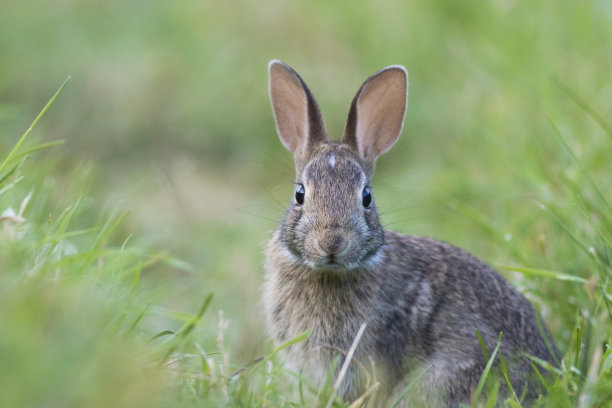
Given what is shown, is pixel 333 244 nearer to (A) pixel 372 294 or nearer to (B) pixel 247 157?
(A) pixel 372 294

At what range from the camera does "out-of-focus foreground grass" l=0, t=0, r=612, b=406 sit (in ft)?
12.8

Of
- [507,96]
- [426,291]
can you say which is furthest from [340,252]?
[507,96]

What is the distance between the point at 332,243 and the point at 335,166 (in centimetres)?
59

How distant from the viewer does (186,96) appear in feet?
29.3

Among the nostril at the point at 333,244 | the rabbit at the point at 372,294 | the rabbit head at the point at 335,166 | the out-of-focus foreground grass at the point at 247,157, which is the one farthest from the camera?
the rabbit at the point at 372,294

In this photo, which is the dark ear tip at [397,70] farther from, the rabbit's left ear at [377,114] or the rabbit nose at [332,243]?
the rabbit nose at [332,243]

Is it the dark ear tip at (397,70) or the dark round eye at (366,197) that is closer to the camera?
the dark round eye at (366,197)

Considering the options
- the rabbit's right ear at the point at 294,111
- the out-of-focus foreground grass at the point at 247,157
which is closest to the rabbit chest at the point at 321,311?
the out-of-focus foreground grass at the point at 247,157

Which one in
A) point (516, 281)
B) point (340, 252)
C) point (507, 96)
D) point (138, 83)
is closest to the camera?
point (340, 252)

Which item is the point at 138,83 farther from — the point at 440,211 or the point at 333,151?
the point at 333,151

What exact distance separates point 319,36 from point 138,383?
7.99 m

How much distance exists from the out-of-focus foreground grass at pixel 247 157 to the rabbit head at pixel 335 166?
341mm

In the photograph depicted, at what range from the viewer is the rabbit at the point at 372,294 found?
4.32 metres

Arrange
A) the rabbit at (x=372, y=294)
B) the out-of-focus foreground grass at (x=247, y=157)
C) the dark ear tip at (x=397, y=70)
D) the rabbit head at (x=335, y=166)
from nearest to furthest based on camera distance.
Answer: the out-of-focus foreground grass at (x=247, y=157), the rabbit head at (x=335, y=166), the rabbit at (x=372, y=294), the dark ear tip at (x=397, y=70)
